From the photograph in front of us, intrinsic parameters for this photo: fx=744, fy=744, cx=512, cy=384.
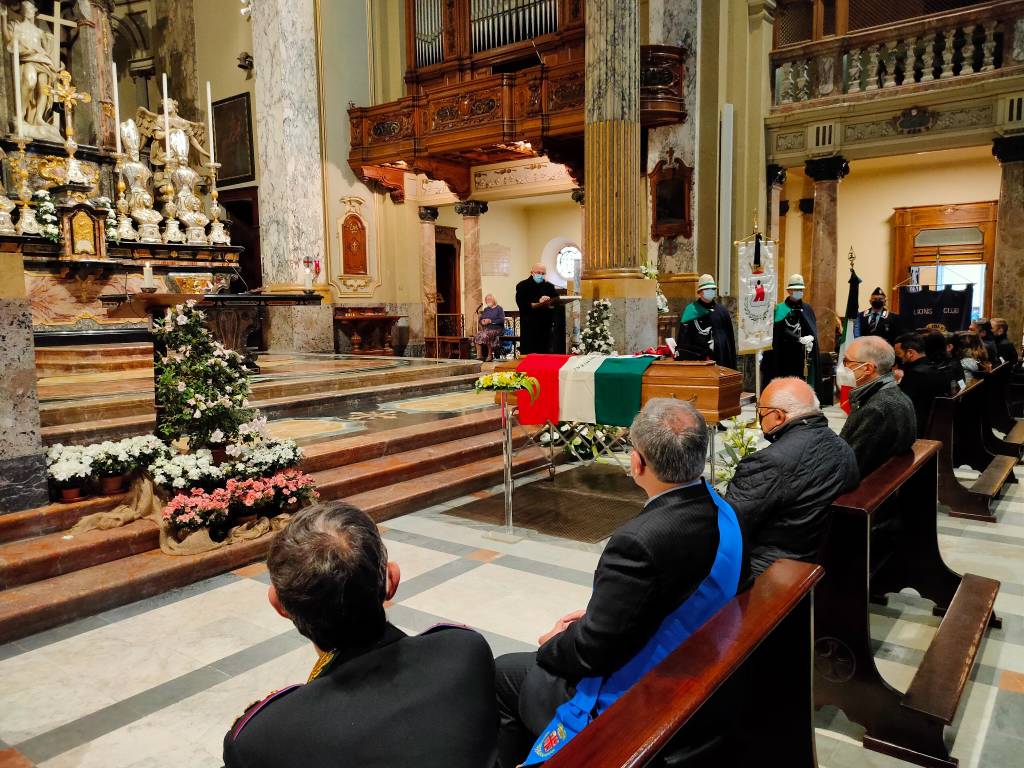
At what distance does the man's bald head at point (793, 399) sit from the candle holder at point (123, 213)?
9147 millimetres

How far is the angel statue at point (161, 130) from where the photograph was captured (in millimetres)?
10781

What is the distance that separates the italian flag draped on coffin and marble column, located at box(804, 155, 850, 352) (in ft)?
27.5

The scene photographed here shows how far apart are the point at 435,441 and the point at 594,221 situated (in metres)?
4.03

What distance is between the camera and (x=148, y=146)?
13.1 m

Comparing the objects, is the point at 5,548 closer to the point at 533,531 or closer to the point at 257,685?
the point at 257,685

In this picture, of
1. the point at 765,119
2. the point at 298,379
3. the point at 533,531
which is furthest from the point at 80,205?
the point at 765,119

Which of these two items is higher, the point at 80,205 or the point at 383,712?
the point at 80,205

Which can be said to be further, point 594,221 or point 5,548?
point 594,221

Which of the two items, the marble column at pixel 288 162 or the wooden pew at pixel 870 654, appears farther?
the marble column at pixel 288 162

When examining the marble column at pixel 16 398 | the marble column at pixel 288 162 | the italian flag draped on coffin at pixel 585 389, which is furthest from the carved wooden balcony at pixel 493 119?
the marble column at pixel 16 398

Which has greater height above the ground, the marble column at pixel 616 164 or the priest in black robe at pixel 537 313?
the marble column at pixel 616 164

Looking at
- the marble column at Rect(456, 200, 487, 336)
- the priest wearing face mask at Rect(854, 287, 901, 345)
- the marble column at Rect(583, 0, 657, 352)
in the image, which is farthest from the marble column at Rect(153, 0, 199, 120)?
the priest wearing face mask at Rect(854, 287, 901, 345)

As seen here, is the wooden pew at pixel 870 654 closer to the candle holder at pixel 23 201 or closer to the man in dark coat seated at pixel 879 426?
the man in dark coat seated at pixel 879 426

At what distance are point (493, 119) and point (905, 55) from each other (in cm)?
631
